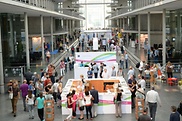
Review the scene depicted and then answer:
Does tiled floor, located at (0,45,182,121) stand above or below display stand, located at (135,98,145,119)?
below

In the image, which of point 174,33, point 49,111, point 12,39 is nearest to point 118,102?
point 49,111

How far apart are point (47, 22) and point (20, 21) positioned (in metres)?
12.6

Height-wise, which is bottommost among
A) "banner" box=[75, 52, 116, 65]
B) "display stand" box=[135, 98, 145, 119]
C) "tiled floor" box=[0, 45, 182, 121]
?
"tiled floor" box=[0, 45, 182, 121]

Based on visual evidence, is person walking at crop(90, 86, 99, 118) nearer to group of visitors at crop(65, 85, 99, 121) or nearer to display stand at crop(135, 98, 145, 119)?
group of visitors at crop(65, 85, 99, 121)

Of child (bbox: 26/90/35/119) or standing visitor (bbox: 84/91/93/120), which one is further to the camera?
child (bbox: 26/90/35/119)

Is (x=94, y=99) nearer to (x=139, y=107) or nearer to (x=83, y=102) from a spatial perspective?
(x=83, y=102)

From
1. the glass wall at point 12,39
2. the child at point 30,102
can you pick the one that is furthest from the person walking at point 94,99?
the glass wall at point 12,39

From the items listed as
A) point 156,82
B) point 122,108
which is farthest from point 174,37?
point 122,108

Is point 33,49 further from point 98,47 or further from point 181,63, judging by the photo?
point 181,63

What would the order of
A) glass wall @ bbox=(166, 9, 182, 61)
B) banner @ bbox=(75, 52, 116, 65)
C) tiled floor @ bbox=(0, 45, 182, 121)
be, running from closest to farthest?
1. tiled floor @ bbox=(0, 45, 182, 121)
2. banner @ bbox=(75, 52, 116, 65)
3. glass wall @ bbox=(166, 9, 182, 61)

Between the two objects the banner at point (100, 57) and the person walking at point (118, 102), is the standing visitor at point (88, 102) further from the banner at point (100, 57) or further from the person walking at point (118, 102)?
the banner at point (100, 57)

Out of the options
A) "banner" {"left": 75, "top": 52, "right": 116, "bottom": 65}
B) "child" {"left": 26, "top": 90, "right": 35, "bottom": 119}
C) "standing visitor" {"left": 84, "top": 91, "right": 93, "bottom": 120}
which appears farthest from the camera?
"banner" {"left": 75, "top": 52, "right": 116, "bottom": 65}

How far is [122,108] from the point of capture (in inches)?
552

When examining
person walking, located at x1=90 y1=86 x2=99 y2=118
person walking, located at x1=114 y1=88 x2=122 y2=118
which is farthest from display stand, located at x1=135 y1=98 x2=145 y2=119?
person walking, located at x1=90 y1=86 x2=99 y2=118
